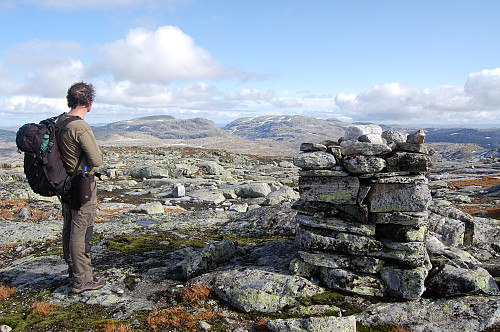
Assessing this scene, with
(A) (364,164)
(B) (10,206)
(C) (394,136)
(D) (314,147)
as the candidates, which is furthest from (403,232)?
(B) (10,206)

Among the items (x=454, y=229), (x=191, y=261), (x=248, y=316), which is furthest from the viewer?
(x=454, y=229)

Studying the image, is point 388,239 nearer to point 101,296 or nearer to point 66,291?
point 101,296

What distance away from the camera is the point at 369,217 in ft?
34.2

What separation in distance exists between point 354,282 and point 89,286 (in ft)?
27.9

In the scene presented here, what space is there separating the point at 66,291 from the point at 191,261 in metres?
4.11

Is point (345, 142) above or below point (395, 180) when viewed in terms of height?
above

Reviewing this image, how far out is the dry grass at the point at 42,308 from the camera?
28.1 feet

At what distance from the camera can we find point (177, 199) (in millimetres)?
34156

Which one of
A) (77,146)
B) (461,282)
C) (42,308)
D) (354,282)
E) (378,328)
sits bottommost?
(378,328)

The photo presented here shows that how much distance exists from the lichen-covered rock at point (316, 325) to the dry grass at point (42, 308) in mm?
6232

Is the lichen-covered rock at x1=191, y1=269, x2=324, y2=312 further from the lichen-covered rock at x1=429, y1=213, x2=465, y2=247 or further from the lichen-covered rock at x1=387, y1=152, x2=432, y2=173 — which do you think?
the lichen-covered rock at x1=429, y1=213, x2=465, y2=247

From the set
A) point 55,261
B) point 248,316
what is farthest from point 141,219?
point 248,316

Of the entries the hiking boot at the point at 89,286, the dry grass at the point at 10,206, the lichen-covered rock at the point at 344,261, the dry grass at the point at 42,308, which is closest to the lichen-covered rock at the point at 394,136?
the lichen-covered rock at the point at 344,261

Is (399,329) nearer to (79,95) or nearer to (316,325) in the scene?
(316,325)
